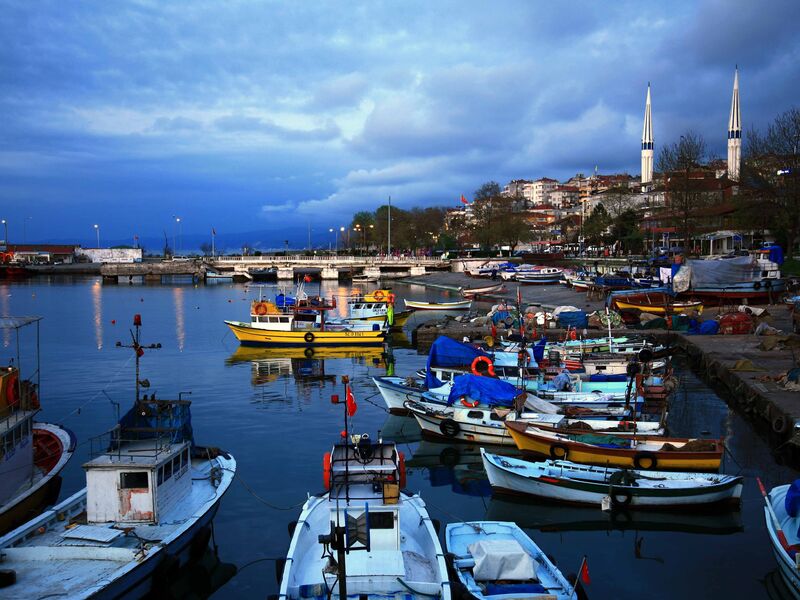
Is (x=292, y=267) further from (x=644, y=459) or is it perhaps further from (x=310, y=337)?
(x=644, y=459)

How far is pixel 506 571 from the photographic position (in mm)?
13414

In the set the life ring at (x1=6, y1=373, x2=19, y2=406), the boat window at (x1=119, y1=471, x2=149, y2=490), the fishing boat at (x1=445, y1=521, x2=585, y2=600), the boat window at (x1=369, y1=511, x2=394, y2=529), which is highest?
the life ring at (x1=6, y1=373, x2=19, y2=406)

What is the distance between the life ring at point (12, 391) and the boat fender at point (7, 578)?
6.99 m

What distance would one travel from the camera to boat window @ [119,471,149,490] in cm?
1467

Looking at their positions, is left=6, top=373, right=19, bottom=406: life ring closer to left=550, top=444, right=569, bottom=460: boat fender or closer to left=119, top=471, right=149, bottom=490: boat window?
left=119, top=471, right=149, bottom=490: boat window

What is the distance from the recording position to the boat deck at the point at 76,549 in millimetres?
12352

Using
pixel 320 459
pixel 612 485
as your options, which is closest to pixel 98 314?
pixel 320 459

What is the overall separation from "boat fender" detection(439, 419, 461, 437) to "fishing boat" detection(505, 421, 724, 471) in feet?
10.2

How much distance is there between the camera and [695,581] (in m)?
14.9

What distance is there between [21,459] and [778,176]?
62.8 meters

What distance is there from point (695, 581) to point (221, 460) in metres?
12.6

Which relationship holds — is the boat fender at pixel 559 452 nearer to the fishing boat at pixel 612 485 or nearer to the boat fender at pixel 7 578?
the fishing boat at pixel 612 485

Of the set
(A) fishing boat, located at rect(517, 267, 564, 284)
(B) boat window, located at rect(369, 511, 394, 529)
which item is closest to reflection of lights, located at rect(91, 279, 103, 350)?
(B) boat window, located at rect(369, 511, 394, 529)

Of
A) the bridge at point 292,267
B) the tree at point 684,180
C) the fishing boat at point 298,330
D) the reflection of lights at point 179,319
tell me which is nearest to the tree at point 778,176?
the tree at point 684,180
